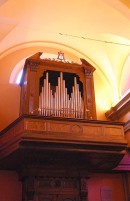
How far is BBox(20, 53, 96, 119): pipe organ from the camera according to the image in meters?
7.50

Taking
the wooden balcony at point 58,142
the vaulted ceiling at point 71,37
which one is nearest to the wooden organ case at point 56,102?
the wooden balcony at point 58,142

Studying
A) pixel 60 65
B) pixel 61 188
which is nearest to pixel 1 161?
pixel 61 188

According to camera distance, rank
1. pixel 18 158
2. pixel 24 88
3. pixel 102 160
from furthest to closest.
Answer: pixel 24 88
pixel 102 160
pixel 18 158

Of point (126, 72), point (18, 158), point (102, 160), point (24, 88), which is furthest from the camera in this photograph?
point (126, 72)

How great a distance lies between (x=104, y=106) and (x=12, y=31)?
3245 mm

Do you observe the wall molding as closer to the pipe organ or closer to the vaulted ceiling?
the vaulted ceiling

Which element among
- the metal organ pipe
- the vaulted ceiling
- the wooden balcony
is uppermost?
the vaulted ceiling

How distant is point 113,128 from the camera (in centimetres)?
723

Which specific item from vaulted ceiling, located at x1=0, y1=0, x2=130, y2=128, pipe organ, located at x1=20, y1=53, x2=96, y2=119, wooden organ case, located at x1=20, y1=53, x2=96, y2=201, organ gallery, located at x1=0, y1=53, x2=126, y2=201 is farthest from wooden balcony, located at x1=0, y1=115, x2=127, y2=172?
vaulted ceiling, located at x1=0, y1=0, x2=130, y2=128

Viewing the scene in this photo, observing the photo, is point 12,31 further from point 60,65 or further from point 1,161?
point 1,161

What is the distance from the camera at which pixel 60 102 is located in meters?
7.63

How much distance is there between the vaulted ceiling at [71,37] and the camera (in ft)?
26.5

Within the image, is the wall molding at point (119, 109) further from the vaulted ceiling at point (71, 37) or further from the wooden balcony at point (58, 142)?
the wooden balcony at point (58, 142)

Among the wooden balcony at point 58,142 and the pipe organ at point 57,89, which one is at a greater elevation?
the pipe organ at point 57,89
